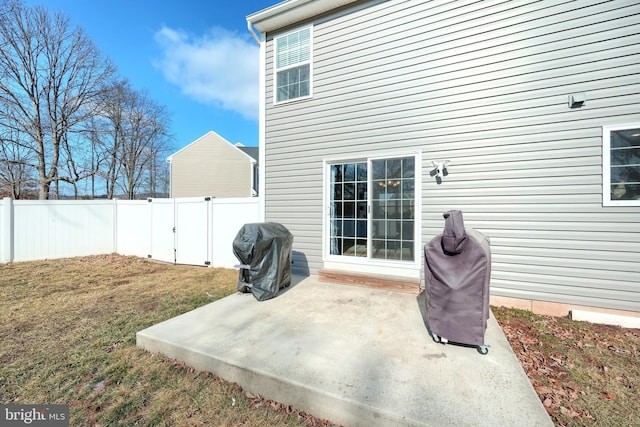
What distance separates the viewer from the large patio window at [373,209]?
4.43 m

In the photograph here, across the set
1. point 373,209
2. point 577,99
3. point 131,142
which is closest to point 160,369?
point 373,209

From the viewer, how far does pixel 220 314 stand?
11.1 feet

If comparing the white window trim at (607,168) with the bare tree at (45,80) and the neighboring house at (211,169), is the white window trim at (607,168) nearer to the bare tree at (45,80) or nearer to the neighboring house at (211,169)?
the neighboring house at (211,169)

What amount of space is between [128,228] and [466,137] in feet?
31.7

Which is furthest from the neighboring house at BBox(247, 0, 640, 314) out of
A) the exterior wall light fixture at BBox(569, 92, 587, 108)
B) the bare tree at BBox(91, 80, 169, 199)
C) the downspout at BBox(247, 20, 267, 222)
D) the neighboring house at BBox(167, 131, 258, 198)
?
the bare tree at BBox(91, 80, 169, 199)

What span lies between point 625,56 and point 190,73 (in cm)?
1841

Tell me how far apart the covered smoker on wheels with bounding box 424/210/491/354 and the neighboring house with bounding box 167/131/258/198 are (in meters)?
14.3

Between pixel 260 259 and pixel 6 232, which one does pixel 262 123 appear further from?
pixel 6 232

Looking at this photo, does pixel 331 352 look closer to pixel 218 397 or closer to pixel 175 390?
pixel 218 397

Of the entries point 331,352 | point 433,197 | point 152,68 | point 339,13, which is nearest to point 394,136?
point 433,197

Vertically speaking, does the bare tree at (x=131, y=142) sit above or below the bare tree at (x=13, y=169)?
above

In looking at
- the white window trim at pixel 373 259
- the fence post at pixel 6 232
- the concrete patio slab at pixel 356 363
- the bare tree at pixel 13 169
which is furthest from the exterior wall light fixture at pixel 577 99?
the bare tree at pixel 13 169

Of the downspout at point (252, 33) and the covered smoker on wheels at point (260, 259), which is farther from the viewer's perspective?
the downspout at point (252, 33)

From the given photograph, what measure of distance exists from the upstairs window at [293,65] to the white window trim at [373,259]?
1675 mm
